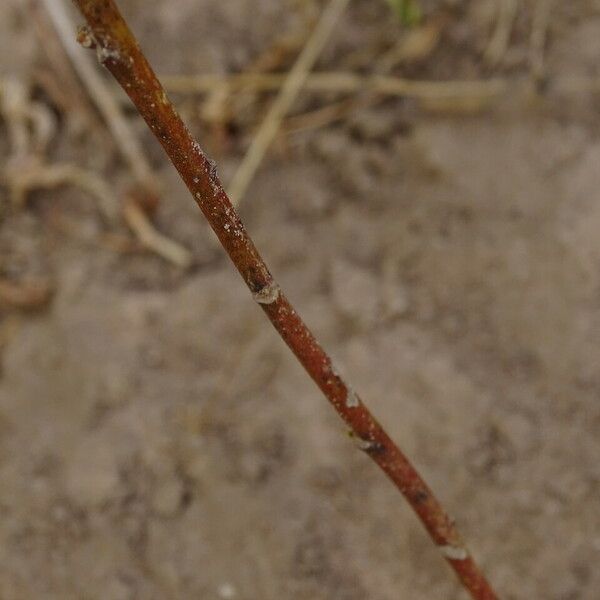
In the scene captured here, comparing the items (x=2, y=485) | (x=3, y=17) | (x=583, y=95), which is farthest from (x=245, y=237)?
(x=3, y=17)

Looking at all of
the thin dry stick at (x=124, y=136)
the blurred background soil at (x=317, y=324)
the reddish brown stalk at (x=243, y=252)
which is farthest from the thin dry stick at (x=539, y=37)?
the reddish brown stalk at (x=243, y=252)

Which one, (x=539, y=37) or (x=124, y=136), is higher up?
(x=124, y=136)

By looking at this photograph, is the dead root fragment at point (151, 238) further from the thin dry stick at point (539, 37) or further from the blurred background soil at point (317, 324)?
the thin dry stick at point (539, 37)

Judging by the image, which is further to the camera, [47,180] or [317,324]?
[47,180]

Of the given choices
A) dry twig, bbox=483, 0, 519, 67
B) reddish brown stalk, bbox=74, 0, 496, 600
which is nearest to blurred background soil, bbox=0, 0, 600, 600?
dry twig, bbox=483, 0, 519, 67

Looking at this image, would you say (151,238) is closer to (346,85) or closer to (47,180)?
(47,180)

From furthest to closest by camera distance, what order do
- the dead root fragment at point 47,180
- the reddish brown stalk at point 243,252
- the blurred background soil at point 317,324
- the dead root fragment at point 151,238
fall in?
the dead root fragment at point 47,180, the dead root fragment at point 151,238, the blurred background soil at point 317,324, the reddish brown stalk at point 243,252

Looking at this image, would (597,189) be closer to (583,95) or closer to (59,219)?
(583,95)

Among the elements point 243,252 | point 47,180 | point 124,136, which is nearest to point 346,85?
point 124,136
